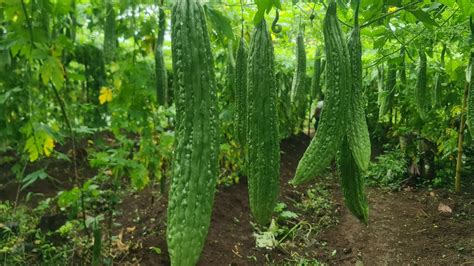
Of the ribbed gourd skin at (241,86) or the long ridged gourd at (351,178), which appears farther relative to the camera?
the ribbed gourd skin at (241,86)

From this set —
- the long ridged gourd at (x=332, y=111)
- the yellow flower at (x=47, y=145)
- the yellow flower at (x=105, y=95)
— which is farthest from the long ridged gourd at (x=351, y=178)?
the yellow flower at (x=105, y=95)

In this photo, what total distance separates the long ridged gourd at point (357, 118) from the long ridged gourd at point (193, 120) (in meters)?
0.50

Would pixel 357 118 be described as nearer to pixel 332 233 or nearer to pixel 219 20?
pixel 219 20

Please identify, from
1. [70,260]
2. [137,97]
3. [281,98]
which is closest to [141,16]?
[137,97]

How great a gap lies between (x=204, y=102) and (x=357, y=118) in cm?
58

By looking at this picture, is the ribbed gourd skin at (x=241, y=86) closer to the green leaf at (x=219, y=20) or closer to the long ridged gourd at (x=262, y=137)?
the green leaf at (x=219, y=20)

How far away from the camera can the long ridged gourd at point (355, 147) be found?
152 cm

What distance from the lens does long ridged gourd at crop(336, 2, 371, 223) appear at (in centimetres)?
152

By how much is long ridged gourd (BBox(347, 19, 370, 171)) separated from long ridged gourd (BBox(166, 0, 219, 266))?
0.50 metres

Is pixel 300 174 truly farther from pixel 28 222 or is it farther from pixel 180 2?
pixel 28 222

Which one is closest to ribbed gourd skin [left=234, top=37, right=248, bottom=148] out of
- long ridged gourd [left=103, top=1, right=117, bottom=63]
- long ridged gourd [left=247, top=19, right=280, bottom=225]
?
long ridged gourd [left=247, top=19, right=280, bottom=225]

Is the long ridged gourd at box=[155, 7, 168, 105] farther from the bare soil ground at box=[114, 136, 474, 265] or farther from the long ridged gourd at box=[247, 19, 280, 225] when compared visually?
the bare soil ground at box=[114, 136, 474, 265]

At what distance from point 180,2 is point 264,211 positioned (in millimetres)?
695

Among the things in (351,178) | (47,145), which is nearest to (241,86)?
(351,178)
